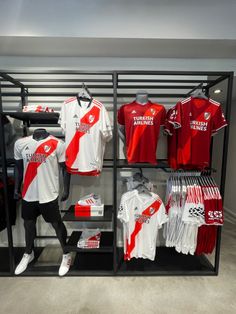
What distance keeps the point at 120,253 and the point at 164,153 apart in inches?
51.3

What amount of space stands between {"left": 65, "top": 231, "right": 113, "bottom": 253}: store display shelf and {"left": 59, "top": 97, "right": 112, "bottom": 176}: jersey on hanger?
0.79m

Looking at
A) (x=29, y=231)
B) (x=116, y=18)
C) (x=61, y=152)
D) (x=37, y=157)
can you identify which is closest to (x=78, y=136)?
(x=61, y=152)

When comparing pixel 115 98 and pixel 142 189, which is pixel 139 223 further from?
pixel 115 98

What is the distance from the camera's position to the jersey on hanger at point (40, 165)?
1536 mm

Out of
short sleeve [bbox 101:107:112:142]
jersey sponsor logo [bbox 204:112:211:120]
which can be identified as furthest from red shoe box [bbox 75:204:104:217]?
jersey sponsor logo [bbox 204:112:211:120]

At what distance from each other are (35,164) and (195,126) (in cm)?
151

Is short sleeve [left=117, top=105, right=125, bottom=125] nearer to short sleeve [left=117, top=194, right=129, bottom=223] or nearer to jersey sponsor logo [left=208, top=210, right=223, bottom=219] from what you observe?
short sleeve [left=117, top=194, right=129, bottom=223]

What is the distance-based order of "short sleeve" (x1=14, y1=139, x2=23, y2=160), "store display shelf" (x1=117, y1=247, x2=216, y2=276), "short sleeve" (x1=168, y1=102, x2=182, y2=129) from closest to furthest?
"short sleeve" (x1=168, y1=102, x2=182, y2=129)
"short sleeve" (x1=14, y1=139, x2=23, y2=160)
"store display shelf" (x1=117, y1=247, x2=216, y2=276)

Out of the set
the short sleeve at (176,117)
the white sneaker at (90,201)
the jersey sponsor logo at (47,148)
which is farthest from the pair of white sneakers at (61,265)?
the short sleeve at (176,117)

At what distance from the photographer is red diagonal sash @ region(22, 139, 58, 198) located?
60.6 inches

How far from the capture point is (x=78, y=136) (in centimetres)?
150

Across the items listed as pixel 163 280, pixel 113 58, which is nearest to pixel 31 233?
pixel 163 280

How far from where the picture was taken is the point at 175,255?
76.4 inches

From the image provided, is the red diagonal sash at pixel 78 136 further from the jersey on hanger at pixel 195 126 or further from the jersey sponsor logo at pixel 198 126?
the jersey sponsor logo at pixel 198 126
